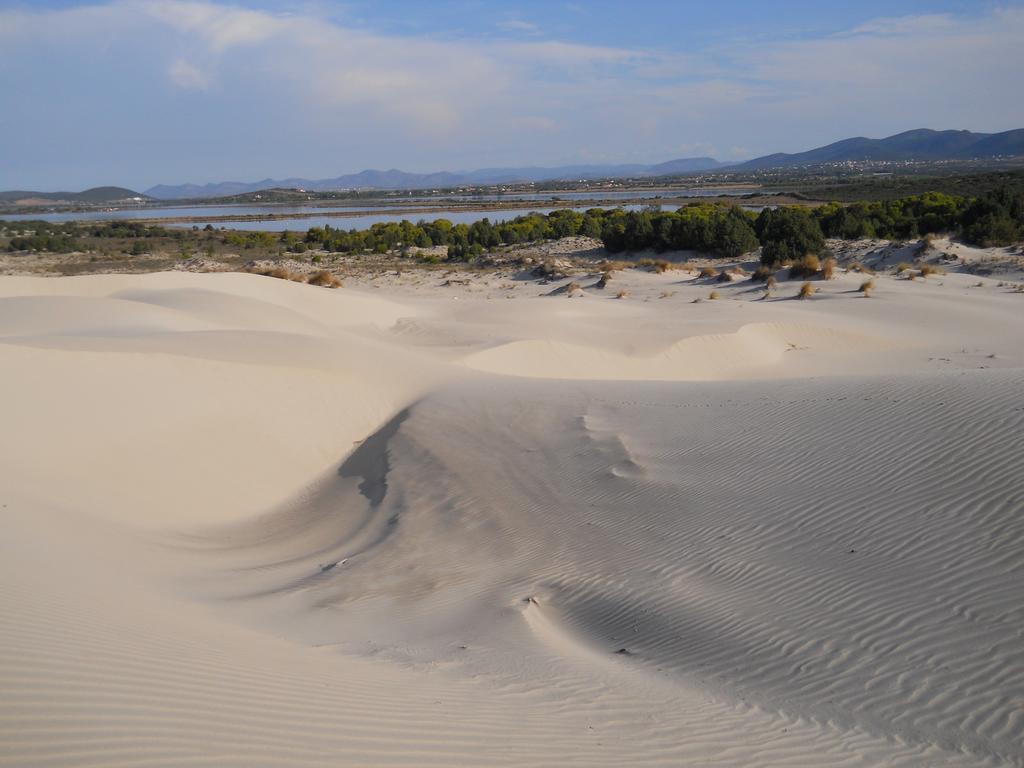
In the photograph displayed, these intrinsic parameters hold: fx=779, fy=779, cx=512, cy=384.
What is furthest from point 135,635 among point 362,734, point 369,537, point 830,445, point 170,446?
point 830,445

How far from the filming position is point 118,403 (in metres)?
10.9

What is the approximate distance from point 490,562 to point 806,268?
22082mm

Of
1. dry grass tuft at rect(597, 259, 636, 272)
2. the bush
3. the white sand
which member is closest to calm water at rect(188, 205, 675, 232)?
dry grass tuft at rect(597, 259, 636, 272)

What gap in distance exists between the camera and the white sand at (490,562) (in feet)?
13.4

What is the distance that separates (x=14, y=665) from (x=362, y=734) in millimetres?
1765

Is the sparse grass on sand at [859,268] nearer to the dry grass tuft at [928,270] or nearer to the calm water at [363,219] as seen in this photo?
the dry grass tuft at [928,270]

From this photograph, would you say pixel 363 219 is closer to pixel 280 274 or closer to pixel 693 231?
pixel 280 274

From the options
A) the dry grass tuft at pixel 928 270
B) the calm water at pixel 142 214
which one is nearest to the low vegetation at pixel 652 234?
the dry grass tuft at pixel 928 270

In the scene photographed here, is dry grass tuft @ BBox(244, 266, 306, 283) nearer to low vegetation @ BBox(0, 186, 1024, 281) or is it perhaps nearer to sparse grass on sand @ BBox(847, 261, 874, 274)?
low vegetation @ BBox(0, 186, 1024, 281)

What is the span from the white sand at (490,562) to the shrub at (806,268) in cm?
1100

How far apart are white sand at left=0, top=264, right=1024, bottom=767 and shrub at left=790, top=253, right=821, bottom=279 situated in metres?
11.0

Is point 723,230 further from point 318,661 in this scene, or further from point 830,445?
point 318,661

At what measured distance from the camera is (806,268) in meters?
26.4

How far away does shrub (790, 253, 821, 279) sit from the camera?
86.6 feet
